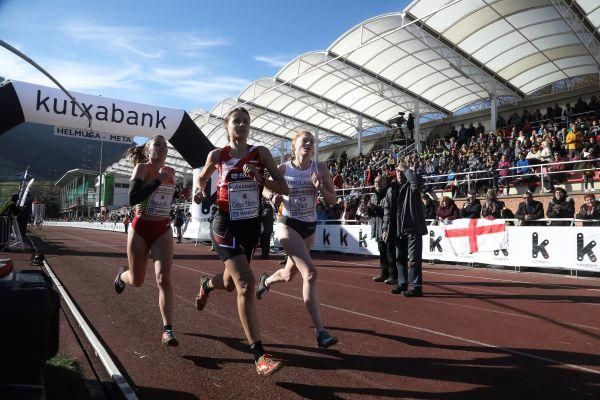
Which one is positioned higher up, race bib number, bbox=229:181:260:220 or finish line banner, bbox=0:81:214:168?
finish line banner, bbox=0:81:214:168

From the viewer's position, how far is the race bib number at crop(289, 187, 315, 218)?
4.70 metres

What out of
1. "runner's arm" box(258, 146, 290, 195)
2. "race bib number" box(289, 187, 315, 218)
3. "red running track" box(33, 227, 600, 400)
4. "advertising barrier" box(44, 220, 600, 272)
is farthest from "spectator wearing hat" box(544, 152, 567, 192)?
"runner's arm" box(258, 146, 290, 195)

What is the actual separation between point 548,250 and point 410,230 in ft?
17.3

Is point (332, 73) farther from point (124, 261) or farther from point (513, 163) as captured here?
point (124, 261)

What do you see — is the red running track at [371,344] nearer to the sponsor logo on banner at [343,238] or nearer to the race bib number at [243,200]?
the race bib number at [243,200]

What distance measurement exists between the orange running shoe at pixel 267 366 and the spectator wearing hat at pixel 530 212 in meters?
9.68

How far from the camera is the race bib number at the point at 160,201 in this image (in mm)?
4617

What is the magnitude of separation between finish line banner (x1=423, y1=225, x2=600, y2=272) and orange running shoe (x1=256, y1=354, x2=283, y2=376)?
8.98 metres

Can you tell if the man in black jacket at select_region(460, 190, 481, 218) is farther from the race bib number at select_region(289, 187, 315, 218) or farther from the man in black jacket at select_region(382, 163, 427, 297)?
the race bib number at select_region(289, 187, 315, 218)

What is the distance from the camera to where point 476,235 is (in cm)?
1227

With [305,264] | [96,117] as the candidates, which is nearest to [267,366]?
[305,264]

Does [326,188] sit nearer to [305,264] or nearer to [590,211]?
[305,264]

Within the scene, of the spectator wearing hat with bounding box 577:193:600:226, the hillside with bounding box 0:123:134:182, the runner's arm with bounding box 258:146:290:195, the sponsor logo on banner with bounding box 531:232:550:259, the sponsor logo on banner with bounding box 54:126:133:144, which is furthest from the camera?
the hillside with bounding box 0:123:134:182

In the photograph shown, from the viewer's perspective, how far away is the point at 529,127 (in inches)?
860
